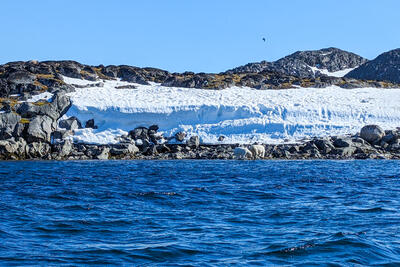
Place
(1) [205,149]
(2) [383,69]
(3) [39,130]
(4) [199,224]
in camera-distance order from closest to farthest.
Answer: (4) [199,224], (3) [39,130], (1) [205,149], (2) [383,69]

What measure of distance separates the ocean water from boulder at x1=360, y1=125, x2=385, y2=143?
3066 centimetres

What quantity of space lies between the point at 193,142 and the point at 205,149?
219 cm

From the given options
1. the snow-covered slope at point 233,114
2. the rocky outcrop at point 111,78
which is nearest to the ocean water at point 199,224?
the snow-covered slope at point 233,114

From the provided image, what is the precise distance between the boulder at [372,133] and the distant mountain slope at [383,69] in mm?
68451

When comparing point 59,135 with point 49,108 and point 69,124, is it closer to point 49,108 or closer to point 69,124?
point 69,124

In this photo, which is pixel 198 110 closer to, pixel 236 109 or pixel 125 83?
pixel 236 109

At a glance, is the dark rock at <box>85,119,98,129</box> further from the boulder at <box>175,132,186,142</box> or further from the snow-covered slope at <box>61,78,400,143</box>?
the boulder at <box>175,132,186,142</box>

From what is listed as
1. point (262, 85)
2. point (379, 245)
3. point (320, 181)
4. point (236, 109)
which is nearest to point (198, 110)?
point (236, 109)

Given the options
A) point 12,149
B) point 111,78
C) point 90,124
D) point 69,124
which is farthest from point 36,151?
point 111,78

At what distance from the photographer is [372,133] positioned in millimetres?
54594

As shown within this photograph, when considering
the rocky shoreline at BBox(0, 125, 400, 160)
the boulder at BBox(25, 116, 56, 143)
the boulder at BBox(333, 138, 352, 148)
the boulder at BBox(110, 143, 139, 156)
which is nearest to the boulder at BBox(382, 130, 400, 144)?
the rocky shoreline at BBox(0, 125, 400, 160)

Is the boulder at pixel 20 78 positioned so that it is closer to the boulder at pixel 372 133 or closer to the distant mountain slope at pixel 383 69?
the boulder at pixel 372 133

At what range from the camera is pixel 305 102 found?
68.0m

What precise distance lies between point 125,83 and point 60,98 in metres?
20.9
